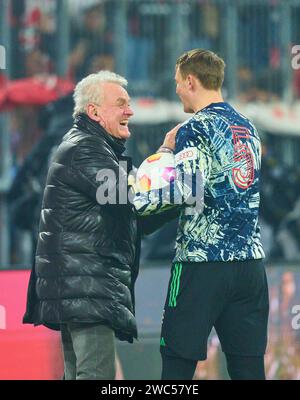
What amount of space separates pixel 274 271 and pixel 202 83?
253 cm

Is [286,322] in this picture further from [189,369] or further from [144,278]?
[189,369]

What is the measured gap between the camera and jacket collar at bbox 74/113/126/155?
504 centimetres

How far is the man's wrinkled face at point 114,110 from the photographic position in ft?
16.6

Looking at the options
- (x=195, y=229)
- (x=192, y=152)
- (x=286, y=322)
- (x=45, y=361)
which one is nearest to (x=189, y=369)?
(x=195, y=229)

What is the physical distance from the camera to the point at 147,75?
36.6 ft

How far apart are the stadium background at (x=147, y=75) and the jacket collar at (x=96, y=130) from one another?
4.22m

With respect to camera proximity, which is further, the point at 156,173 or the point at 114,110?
the point at 114,110

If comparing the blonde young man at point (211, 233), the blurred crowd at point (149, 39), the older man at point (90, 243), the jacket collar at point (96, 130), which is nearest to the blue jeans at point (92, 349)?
the older man at point (90, 243)

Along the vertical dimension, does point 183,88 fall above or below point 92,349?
above

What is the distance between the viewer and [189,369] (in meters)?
4.85

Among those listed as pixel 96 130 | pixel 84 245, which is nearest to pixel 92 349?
pixel 84 245

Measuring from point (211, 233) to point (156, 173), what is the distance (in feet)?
1.09

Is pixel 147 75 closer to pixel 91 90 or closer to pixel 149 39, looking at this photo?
pixel 149 39

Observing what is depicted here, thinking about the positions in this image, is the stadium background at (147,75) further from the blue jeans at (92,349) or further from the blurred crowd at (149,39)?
the blue jeans at (92,349)
